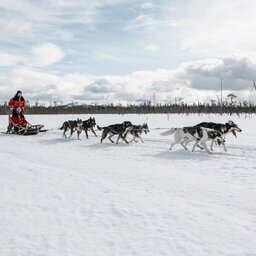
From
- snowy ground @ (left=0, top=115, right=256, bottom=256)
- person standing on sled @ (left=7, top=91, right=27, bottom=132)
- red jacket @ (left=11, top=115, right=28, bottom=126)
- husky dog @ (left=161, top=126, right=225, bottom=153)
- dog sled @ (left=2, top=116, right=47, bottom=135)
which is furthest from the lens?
person standing on sled @ (left=7, top=91, right=27, bottom=132)

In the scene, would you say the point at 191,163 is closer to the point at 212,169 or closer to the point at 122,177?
the point at 212,169

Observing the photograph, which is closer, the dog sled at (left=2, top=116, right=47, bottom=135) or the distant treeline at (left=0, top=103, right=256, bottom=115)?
the dog sled at (left=2, top=116, right=47, bottom=135)

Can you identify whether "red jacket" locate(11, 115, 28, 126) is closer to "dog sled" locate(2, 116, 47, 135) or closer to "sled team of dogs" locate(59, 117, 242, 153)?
"dog sled" locate(2, 116, 47, 135)

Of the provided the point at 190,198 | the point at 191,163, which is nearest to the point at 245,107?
the point at 191,163

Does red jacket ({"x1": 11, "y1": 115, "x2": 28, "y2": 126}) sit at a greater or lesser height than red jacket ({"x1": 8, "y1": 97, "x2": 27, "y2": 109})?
lesser

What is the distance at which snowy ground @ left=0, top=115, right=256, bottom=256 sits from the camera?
132 inches

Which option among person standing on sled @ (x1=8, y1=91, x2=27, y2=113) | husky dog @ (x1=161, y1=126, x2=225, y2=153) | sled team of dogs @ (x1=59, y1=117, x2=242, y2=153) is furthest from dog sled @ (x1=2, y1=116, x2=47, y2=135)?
husky dog @ (x1=161, y1=126, x2=225, y2=153)

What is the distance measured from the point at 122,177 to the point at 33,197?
1.92m

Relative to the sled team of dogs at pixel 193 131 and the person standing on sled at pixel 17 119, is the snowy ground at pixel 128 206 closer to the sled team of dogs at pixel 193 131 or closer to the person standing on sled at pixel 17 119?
the sled team of dogs at pixel 193 131

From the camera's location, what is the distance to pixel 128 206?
460 centimetres

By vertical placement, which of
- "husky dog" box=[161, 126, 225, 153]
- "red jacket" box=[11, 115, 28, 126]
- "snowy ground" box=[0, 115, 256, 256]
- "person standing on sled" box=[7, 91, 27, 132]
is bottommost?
"snowy ground" box=[0, 115, 256, 256]

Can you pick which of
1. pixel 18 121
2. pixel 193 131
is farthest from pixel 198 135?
pixel 18 121

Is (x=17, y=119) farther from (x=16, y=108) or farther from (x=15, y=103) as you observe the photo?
(x=15, y=103)

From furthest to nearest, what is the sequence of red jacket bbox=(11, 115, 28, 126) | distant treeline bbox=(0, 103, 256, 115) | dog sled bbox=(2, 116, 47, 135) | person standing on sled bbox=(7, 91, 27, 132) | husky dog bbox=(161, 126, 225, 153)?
distant treeline bbox=(0, 103, 256, 115) → person standing on sled bbox=(7, 91, 27, 132) → red jacket bbox=(11, 115, 28, 126) → dog sled bbox=(2, 116, 47, 135) → husky dog bbox=(161, 126, 225, 153)
